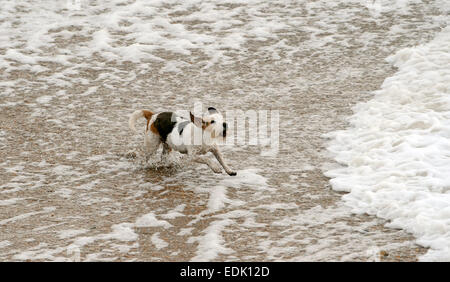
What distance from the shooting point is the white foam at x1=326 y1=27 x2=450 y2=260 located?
6027mm

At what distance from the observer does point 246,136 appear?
349 inches

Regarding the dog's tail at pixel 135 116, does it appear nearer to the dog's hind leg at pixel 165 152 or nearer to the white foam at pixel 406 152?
the dog's hind leg at pixel 165 152

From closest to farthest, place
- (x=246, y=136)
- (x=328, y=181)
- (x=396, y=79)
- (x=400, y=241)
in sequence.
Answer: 1. (x=400, y=241)
2. (x=328, y=181)
3. (x=246, y=136)
4. (x=396, y=79)

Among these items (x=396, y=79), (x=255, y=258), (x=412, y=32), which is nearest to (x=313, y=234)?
(x=255, y=258)

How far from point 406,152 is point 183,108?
378 cm

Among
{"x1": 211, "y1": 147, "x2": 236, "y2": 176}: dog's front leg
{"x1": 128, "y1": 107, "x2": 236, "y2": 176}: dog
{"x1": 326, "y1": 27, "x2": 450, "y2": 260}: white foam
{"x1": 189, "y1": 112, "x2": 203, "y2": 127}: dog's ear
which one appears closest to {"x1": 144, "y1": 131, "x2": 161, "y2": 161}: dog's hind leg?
{"x1": 128, "y1": 107, "x2": 236, "y2": 176}: dog

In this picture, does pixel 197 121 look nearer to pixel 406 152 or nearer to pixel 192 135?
pixel 192 135

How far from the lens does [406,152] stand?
7.60 m

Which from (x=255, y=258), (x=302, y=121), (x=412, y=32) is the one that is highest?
(x=412, y=32)

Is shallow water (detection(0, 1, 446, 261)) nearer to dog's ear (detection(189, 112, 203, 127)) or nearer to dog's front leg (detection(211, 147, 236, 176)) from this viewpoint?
dog's front leg (detection(211, 147, 236, 176))

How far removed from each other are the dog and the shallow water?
0.29 metres

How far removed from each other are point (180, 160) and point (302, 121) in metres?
2.18

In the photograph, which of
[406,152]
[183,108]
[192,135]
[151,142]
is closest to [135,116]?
[151,142]

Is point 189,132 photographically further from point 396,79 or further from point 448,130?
point 396,79
